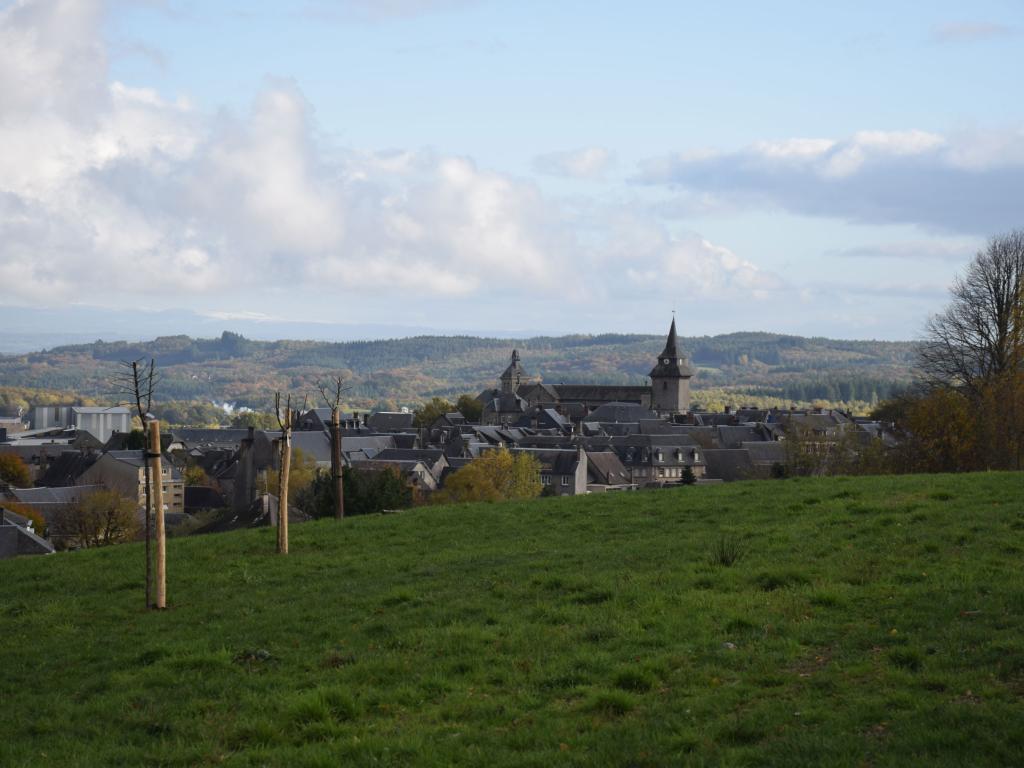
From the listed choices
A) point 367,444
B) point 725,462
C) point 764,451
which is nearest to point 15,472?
point 367,444

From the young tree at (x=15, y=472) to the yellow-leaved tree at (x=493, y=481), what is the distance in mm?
41821

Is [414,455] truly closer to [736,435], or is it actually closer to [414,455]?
[414,455]

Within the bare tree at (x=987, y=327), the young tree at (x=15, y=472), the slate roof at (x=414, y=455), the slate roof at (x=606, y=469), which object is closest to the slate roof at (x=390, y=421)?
the slate roof at (x=414, y=455)

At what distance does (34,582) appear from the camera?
66.0 ft

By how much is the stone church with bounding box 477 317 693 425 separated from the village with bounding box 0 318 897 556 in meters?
0.93

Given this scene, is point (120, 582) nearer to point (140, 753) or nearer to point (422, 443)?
point (140, 753)

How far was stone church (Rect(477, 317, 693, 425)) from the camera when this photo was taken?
168 meters

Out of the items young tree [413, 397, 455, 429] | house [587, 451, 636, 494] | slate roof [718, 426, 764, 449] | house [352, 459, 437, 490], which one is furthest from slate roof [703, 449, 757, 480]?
young tree [413, 397, 455, 429]

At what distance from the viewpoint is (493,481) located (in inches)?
3142

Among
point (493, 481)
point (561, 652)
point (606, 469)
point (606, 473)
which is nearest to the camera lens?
point (561, 652)

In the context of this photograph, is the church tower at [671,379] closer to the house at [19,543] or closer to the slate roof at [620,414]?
the slate roof at [620,414]

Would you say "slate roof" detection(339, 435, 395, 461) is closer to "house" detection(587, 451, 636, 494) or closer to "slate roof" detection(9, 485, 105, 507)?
"house" detection(587, 451, 636, 494)

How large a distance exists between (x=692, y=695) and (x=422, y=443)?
11256 centimetres

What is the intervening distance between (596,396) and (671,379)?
711 inches
